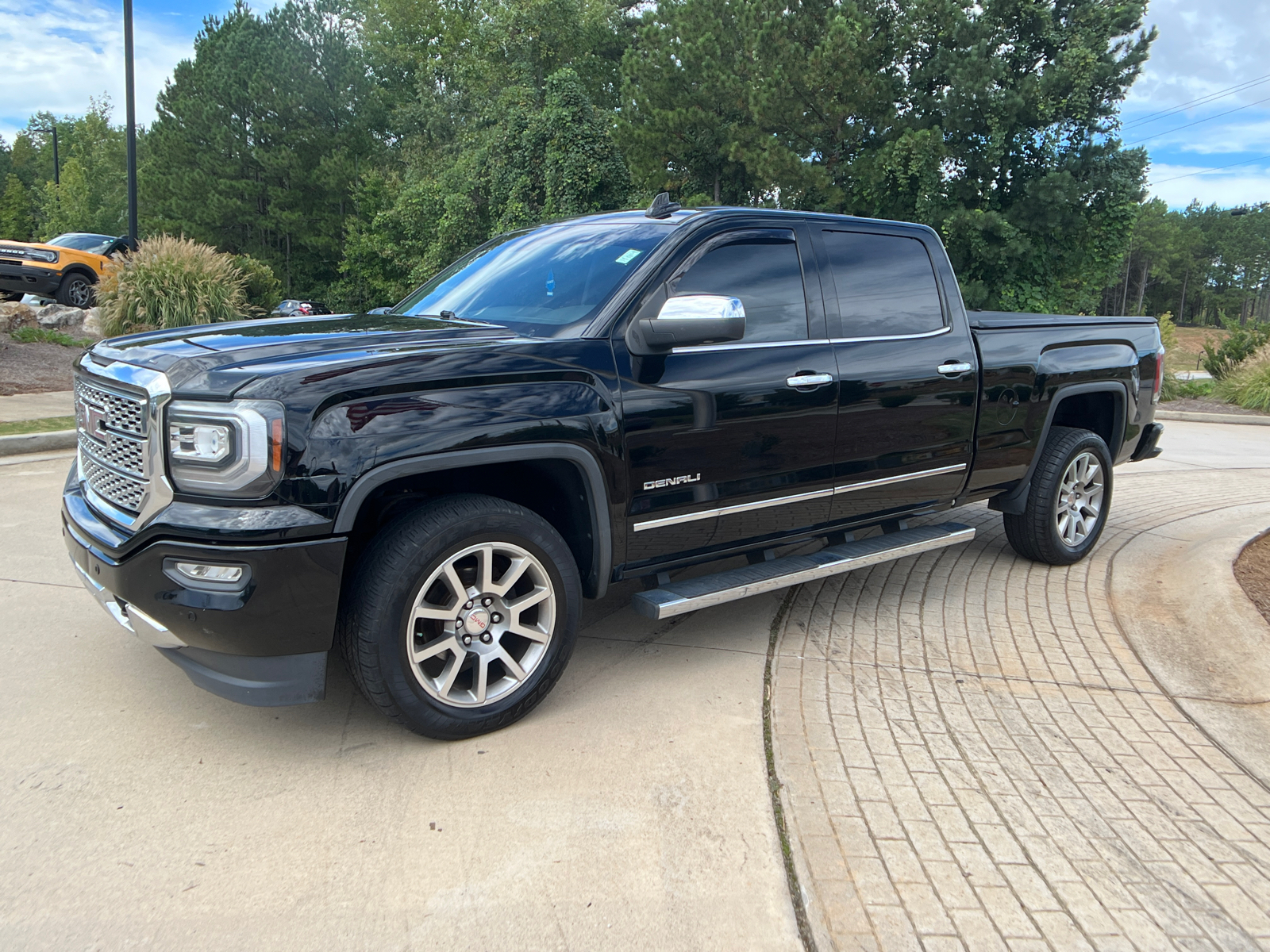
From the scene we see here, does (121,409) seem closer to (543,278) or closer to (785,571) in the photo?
(543,278)

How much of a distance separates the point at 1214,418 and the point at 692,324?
1537cm

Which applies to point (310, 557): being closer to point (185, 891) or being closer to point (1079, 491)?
point (185, 891)

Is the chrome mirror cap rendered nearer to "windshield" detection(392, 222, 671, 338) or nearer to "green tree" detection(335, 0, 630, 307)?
"windshield" detection(392, 222, 671, 338)

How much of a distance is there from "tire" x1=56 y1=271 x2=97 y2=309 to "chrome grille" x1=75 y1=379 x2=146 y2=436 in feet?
58.0

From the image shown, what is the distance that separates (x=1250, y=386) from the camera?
57.8 feet

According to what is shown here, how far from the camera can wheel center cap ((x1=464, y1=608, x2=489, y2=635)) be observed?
10.6ft

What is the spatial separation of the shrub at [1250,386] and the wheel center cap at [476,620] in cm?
1811

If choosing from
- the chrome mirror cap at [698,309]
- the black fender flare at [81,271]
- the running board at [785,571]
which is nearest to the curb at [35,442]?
the running board at [785,571]

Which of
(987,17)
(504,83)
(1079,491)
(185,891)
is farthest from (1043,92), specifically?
(185,891)

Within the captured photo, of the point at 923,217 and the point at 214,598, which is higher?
the point at 923,217

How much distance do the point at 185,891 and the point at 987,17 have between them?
30781 mm

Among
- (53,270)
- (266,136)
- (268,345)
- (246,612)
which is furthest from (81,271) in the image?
(266,136)

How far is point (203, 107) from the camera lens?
39781mm

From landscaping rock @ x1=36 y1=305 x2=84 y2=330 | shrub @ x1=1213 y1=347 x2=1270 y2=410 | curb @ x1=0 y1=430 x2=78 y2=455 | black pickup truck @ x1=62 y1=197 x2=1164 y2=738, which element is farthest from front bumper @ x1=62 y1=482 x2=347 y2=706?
shrub @ x1=1213 y1=347 x2=1270 y2=410
